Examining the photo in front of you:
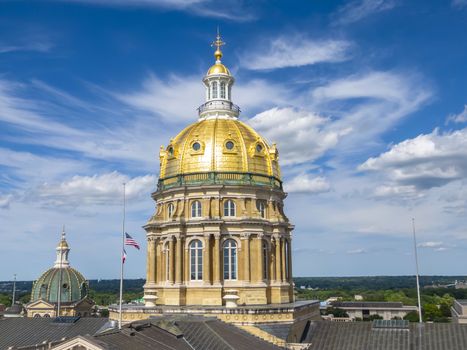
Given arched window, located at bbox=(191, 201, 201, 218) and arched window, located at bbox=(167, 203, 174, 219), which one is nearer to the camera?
arched window, located at bbox=(191, 201, 201, 218)

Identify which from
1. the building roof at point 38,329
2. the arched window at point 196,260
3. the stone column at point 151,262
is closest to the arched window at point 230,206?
the arched window at point 196,260

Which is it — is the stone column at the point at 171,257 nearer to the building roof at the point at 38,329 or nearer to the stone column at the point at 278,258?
the stone column at the point at 278,258

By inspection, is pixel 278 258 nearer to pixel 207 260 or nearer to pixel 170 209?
pixel 207 260

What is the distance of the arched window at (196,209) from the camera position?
160 ft

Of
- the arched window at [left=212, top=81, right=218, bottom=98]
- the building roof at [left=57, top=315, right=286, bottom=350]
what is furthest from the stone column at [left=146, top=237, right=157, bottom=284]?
the arched window at [left=212, top=81, right=218, bottom=98]

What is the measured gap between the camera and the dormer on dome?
53.9 m

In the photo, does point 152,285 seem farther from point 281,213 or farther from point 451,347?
point 451,347

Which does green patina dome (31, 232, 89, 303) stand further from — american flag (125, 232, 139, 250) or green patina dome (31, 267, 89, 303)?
american flag (125, 232, 139, 250)

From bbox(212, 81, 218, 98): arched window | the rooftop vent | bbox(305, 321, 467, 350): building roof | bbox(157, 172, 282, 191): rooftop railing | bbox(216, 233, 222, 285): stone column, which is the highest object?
bbox(212, 81, 218, 98): arched window

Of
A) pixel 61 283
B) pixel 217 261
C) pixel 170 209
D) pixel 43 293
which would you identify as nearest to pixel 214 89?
pixel 170 209

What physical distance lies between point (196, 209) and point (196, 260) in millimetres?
4317

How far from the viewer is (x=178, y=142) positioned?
2019 inches

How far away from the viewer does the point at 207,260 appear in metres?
46.9

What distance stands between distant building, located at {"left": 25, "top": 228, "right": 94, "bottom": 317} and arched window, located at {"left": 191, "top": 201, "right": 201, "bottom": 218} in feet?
155
